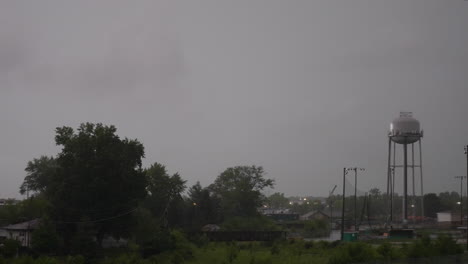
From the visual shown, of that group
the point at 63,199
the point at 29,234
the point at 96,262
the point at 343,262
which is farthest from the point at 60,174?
the point at 343,262

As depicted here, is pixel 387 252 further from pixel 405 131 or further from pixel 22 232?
pixel 405 131

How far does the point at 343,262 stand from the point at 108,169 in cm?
2978

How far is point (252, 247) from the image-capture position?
210ft

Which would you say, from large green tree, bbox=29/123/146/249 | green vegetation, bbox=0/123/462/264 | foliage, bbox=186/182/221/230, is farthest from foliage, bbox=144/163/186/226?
large green tree, bbox=29/123/146/249

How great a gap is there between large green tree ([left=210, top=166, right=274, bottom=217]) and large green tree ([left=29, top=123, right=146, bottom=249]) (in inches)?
1929

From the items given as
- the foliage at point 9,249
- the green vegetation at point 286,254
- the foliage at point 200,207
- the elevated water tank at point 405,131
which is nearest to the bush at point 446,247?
the green vegetation at point 286,254

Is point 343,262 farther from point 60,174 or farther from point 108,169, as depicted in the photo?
point 60,174

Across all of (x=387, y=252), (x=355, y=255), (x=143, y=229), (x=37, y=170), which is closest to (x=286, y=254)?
(x=355, y=255)

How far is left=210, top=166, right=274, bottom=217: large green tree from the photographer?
108762 mm

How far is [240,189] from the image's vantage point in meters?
111

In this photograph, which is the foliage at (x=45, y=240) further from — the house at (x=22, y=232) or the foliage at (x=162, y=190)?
the foliage at (x=162, y=190)

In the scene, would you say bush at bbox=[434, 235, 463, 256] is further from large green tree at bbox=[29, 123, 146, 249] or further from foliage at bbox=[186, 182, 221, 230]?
foliage at bbox=[186, 182, 221, 230]

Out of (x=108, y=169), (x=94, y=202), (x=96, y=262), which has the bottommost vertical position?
(x=96, y=262)

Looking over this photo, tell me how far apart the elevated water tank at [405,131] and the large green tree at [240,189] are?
108ft
